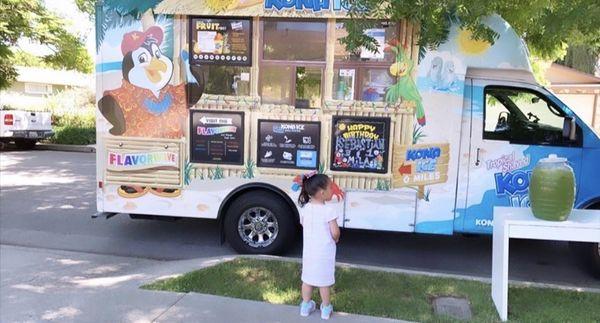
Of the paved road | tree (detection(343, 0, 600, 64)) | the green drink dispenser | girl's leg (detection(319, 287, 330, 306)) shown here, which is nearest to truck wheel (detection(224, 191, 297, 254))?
the paved road

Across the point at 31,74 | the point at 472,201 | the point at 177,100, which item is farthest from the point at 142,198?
the point at 31,74

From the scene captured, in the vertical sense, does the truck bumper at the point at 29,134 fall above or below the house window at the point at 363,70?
below

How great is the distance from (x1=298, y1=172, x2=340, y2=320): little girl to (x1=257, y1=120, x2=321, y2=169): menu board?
1.61 metres

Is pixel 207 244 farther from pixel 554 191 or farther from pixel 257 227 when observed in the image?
pixel 554 191

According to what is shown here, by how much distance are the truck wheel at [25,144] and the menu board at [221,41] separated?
14.7 meters

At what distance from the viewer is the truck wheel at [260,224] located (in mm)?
6160

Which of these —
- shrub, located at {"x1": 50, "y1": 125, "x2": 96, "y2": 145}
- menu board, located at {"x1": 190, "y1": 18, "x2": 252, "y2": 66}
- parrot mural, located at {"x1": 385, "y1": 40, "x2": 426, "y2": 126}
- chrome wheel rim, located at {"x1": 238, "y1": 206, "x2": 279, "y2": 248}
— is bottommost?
chrome wheel rim, located at {"x1": 238, "y1": 206, "x2": 279, "y2": 248}

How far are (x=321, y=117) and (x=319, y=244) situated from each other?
1915 mm

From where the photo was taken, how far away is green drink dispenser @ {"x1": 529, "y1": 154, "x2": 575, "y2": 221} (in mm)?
4297

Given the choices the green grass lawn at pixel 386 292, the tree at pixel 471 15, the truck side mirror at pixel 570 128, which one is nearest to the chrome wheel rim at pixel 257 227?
the green grass lawn at pixel 386 292

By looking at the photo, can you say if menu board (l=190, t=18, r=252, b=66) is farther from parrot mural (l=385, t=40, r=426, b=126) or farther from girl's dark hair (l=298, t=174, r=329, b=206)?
girl's dark hair (l=298, t=174, r=329, b=206)

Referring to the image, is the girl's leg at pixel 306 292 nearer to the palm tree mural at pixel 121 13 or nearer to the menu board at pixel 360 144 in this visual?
the menu board at pixel 360 144

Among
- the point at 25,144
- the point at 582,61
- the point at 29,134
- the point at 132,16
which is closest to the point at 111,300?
the point at 132,16

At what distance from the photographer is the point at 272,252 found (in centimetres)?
629
